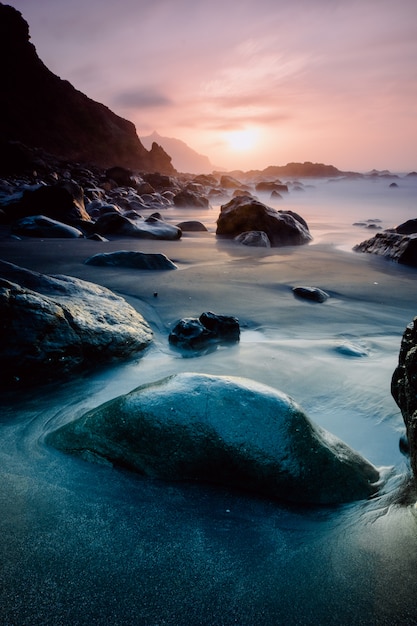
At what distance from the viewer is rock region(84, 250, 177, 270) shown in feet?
16.3

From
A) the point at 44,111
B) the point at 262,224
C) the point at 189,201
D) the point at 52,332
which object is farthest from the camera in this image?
the point at 44,111

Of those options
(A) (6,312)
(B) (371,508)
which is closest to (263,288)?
(A) (6,312)

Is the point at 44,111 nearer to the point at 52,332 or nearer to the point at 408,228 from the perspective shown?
the point at 408,228

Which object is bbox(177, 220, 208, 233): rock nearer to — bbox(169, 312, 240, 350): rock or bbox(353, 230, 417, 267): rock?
bbox(353, 230, 417, 267): rock

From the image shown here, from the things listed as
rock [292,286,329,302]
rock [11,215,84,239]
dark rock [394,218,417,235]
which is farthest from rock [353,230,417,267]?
rock [11,215,84,239]

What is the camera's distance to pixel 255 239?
25.0 feet

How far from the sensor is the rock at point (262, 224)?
26.8ft

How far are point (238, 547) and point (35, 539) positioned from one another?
0.63 meters

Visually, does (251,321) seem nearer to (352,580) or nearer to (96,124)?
(352,580)

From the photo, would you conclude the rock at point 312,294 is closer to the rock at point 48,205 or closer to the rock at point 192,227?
the rock at point 192,227

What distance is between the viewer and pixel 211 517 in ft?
4.03

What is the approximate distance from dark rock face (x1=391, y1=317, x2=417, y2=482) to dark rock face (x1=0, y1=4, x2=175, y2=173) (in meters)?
47.5

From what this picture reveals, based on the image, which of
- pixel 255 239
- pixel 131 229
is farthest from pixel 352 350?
pixel 131 229

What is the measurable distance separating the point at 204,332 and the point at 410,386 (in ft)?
5.25
